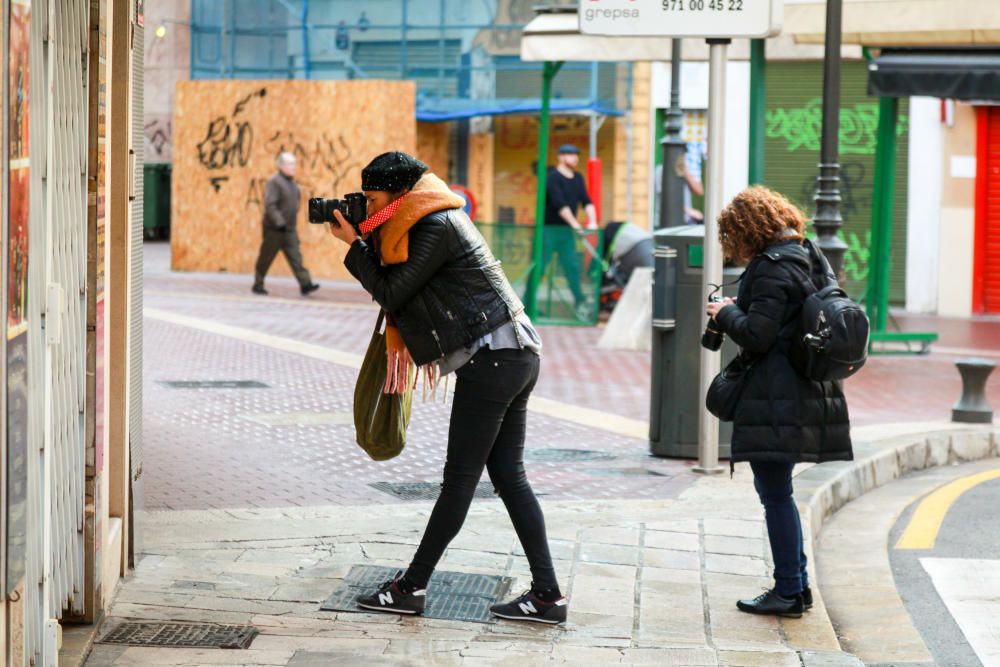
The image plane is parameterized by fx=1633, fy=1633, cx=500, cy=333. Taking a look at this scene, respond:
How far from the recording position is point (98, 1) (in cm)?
524

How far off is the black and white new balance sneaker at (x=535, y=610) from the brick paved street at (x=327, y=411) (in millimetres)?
2294

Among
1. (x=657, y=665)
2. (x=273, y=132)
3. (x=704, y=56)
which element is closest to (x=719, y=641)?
(x=657, y=665)

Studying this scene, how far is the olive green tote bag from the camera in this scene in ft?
18.8

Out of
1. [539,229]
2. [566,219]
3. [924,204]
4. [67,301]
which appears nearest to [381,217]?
[67,301]

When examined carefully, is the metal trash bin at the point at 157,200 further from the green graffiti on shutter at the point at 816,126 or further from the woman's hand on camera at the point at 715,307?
the woman's hand on camera at the point at 715,307

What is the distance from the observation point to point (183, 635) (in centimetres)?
538

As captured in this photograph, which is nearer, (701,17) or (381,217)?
(381,217)

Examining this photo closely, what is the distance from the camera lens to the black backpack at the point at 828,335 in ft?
18.5

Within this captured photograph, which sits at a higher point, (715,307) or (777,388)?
(715,307)

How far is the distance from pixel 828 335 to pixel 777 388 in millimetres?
297

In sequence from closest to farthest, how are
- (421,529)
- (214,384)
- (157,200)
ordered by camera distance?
(421,529) → (214,384) → (157,200)

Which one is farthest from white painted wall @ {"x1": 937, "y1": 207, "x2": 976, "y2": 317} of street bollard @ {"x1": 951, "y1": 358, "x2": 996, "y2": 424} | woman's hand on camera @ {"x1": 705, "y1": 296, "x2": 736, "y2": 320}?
woman's hand on camera @ {"x1": 705, "y1": 296, "x2": 736, "y2": 320}

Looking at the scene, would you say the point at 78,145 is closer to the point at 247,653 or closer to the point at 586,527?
the point at 247,653

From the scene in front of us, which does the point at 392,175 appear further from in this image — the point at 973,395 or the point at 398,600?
the point at 973,395
